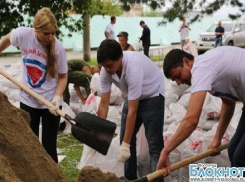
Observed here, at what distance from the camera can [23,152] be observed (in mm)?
2594

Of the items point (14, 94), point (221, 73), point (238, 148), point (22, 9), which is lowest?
point (14, 94)

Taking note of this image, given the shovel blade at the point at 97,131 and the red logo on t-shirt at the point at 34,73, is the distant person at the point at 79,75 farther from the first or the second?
the shovel blade at the point at 97,131

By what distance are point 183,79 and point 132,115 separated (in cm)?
73

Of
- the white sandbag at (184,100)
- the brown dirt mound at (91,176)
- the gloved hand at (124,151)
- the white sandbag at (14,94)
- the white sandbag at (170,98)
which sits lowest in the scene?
the white sandbag at (14,94)

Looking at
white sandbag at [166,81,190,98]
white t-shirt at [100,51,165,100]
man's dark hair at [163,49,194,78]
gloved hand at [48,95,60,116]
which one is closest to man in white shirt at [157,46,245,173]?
man's dark hair at [163,49,194,78]

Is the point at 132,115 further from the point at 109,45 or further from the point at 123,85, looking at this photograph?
the point at 109,45

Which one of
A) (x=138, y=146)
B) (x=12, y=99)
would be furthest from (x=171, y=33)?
(x=138, y=146)

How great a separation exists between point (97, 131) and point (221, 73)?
1.06 meters

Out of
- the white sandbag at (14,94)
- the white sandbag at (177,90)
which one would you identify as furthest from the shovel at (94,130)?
the white sandbag at (14,94)

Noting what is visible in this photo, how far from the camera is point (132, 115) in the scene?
371 cm

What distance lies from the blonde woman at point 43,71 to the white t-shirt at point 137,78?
34cm

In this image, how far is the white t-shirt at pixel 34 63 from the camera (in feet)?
12.4

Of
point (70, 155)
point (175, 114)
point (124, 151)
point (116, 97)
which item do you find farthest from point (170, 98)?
point (124, 151)

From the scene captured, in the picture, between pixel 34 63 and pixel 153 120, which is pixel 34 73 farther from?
pixel 153 120
